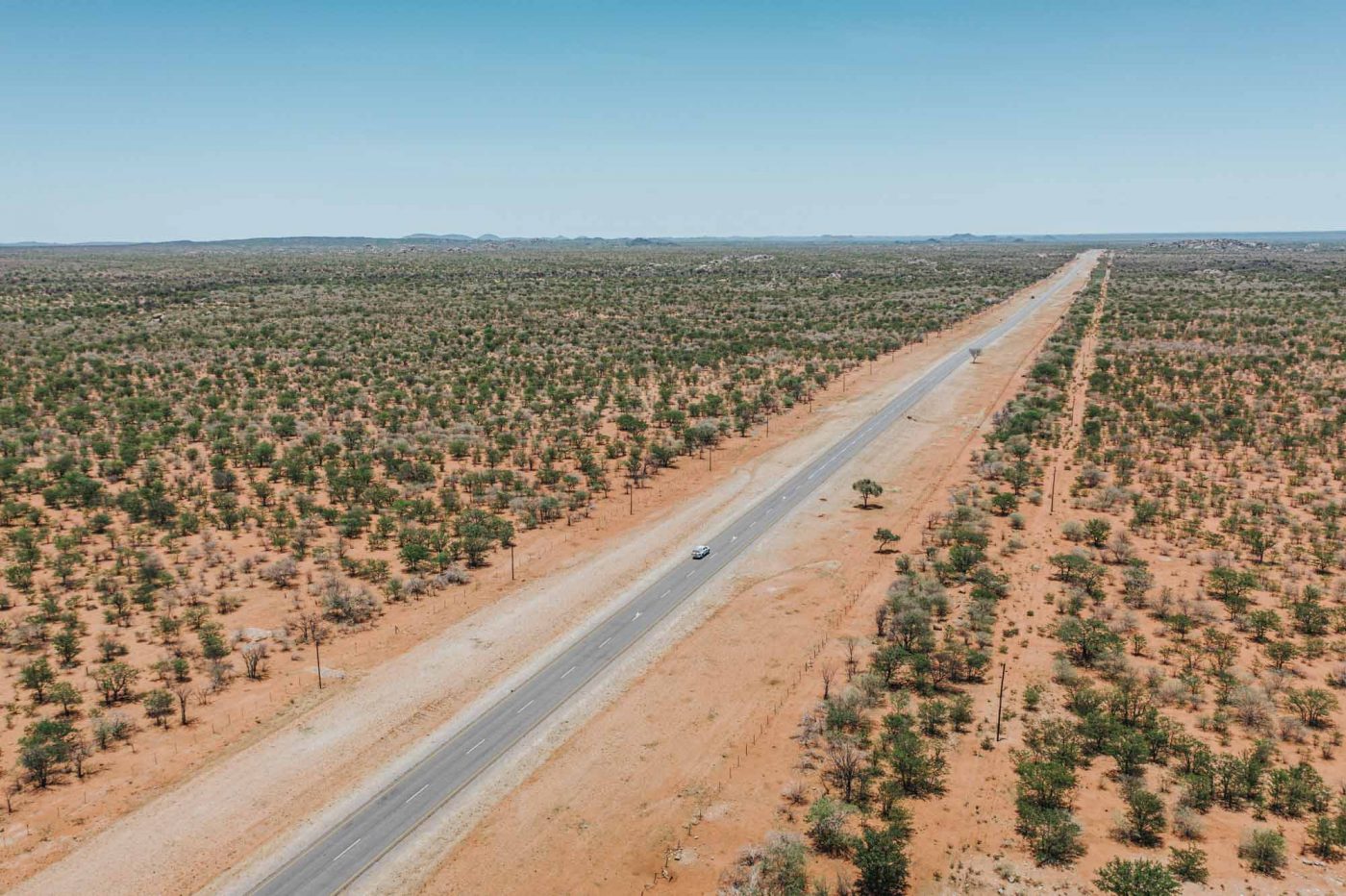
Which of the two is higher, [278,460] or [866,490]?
[278,460]

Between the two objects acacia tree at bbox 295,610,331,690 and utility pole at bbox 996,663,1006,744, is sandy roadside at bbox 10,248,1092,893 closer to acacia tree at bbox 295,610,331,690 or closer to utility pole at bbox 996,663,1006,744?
acacia tree at bbox 295,610,331,690

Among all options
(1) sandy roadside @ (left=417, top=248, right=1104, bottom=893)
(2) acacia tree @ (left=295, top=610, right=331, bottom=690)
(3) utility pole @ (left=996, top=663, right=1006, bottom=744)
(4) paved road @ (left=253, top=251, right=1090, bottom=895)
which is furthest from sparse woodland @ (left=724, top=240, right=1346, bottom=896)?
(2) acacia tree @ (left=295, top=610, right=331, bottom=690)

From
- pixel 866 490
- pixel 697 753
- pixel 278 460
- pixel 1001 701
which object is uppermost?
pixel 278 460

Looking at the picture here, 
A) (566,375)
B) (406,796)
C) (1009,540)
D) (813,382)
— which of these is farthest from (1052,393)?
(406,796)

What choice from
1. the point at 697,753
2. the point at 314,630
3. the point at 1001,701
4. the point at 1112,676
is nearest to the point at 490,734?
the point at 697,753

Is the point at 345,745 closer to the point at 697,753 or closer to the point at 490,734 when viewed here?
the point at 490,734

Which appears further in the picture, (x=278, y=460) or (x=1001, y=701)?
(x=278, y=460)
